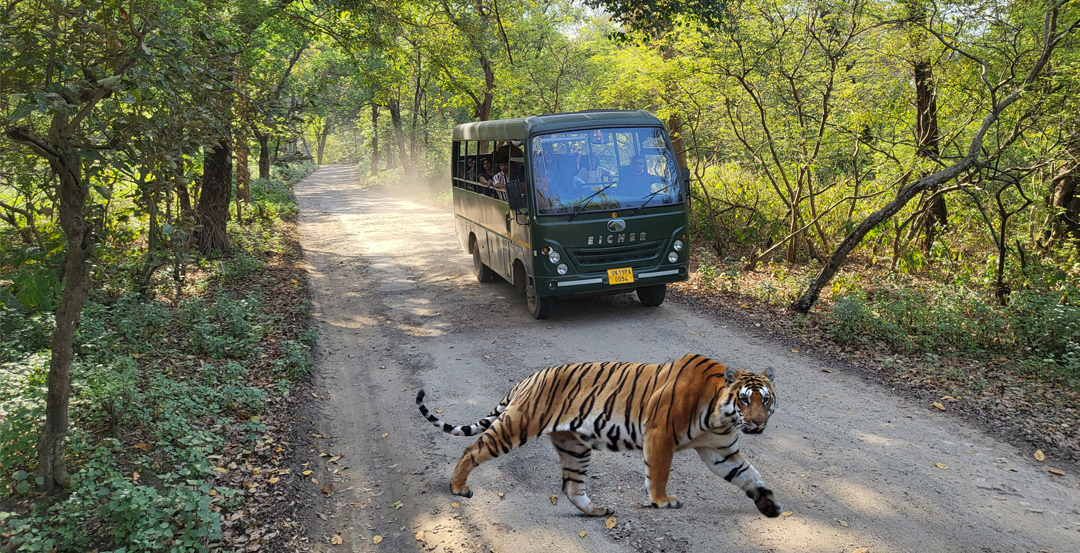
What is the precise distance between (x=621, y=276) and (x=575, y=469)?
480cm

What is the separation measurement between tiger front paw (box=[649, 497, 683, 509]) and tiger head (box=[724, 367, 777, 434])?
0.89 m

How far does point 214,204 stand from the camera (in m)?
13.0

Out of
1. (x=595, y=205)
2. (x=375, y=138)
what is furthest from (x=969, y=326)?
(x=375, y=138)

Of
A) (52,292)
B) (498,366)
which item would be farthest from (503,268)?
(52,292)

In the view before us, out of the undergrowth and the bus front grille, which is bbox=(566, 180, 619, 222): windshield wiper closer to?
the bus front grille

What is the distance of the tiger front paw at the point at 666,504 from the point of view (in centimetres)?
436

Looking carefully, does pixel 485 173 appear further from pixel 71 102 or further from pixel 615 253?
pixel 71 102

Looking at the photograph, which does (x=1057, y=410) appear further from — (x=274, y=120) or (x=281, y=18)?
(x=281, y=18)

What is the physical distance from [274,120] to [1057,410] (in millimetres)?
7265

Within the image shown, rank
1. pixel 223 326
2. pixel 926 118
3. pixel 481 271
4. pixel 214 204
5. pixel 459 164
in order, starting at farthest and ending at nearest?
pixel 459 164, pixel 214 204, pixel 481 271, pixel 926 118, pixel 223 326

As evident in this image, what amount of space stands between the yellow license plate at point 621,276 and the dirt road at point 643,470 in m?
0.60

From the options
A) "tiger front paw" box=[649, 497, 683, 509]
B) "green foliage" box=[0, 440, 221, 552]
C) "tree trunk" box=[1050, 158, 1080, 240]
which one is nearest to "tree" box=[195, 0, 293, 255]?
"green foliage" box=[0, 440, 221, 552]

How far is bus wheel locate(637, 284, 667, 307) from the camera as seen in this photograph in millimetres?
9796

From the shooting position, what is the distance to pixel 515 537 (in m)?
4.25
